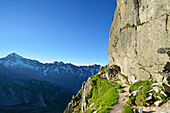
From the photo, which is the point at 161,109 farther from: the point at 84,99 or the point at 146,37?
the point at 84,99

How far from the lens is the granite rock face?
21.4 m

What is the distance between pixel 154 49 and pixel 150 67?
4410 mm

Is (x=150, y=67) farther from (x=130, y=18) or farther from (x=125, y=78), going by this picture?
(x=130, y=18)

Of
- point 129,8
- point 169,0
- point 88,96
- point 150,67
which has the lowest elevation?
point 88,96

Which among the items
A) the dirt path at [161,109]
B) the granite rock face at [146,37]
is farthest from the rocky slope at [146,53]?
the dirt path at [161,109]

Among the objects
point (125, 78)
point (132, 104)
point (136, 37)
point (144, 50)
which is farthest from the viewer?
point (125, 78)

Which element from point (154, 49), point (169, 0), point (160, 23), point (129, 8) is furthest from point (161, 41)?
point (129, 8)

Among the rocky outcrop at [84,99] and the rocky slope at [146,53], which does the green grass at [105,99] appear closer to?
the rocky slope at [146,53]

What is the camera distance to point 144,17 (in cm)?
2828

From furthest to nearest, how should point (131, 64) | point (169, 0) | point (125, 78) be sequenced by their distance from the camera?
point (125, 78), point (131, 64), point (169, 0)

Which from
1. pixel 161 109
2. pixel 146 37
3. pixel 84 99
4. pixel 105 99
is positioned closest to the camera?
pixel 161 109

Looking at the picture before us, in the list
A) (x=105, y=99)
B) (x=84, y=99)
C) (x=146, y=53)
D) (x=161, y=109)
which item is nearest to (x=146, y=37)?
(x=146, y=53)

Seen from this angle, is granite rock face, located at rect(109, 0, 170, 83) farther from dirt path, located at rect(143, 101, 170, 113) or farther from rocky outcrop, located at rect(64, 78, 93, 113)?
rocky outcrop, located at rect(64, 78, 93, 113)

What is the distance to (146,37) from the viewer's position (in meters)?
26.5
